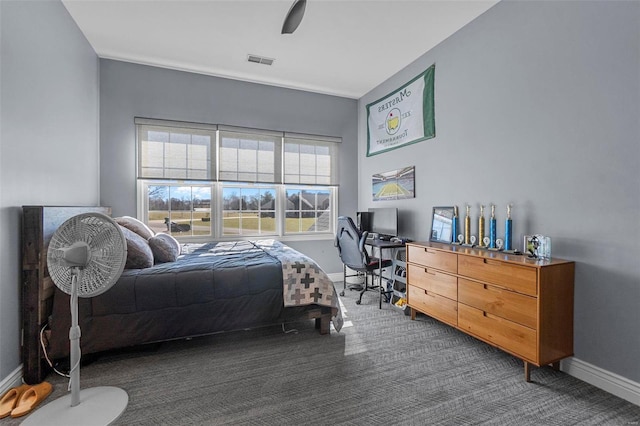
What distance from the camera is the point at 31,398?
1665 millimetres

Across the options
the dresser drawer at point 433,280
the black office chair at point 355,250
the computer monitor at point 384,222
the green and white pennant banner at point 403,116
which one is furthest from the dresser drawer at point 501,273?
the green and white pennant banner at point 403,116

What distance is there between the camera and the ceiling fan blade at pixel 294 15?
1.92 metres

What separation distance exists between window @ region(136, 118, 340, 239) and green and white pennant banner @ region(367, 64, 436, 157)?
0.67m

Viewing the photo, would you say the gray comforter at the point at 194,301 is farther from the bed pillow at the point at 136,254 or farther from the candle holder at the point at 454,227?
the candle holder at the point at 454,227

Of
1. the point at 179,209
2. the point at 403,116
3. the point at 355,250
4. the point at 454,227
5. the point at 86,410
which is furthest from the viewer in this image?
the point at 179,209

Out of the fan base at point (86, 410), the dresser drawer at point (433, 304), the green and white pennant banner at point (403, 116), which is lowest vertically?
the fan base at point (86, 410)

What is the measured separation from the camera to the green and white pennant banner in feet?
10.6

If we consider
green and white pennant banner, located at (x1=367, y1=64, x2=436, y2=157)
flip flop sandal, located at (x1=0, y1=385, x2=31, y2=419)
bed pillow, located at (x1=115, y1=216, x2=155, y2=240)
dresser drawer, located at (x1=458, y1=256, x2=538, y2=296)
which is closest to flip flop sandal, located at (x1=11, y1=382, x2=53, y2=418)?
flip flop sandal, located at (x1=0, y1=385, x2=31, y2=419)

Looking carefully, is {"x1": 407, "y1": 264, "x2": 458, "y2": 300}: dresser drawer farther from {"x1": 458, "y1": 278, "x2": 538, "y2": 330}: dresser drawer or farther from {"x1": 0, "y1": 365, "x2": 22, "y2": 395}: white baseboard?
{"x1": 0, "y1": 365, "x2": 22, "y2": 395}: white baseboard

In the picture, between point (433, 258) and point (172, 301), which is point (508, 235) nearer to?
point (433, 258)

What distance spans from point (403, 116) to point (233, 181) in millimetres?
2365

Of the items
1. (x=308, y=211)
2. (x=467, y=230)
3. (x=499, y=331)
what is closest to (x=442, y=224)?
(x=467, y=230)

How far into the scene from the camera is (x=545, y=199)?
2.13m

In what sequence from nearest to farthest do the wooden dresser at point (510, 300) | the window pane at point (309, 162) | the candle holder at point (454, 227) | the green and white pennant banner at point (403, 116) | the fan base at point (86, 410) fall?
1. the fan base at point (86, 410)
2. the wooden dresser at point (510, 300)
3. the candle holder at point (454, 227)
4. the green and white pennant banner at point (403, 116)
5. the window pane at point (309, 162)
